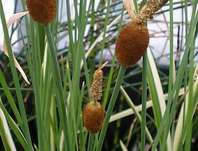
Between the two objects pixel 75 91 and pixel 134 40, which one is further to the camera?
pixel 75 91

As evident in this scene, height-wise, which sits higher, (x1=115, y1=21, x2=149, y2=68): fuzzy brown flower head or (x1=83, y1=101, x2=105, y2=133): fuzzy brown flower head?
(x1=115, y1=21, x2=149, y2=68): fuzzy brown flower head

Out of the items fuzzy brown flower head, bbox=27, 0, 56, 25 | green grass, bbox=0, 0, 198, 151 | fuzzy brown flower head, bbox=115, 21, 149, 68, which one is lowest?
green grass, bbox=0, 0, 198, 151

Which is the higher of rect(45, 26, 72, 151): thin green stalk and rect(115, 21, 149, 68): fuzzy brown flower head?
rect(115, 21, 149, 68): fuzzy brown flower head

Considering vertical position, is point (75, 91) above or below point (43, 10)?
below

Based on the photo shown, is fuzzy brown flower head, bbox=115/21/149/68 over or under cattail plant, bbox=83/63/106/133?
over

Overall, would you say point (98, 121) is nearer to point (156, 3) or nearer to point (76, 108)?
point (156, 3)

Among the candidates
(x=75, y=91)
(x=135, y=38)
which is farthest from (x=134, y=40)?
(x=75, y=91)

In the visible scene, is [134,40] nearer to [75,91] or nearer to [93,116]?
[93,116]

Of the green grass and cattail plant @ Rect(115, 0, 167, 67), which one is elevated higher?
cattail plant @ Rect(115, 0, 167, 67)

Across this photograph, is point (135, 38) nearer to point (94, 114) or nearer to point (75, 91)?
point (94, 114)
